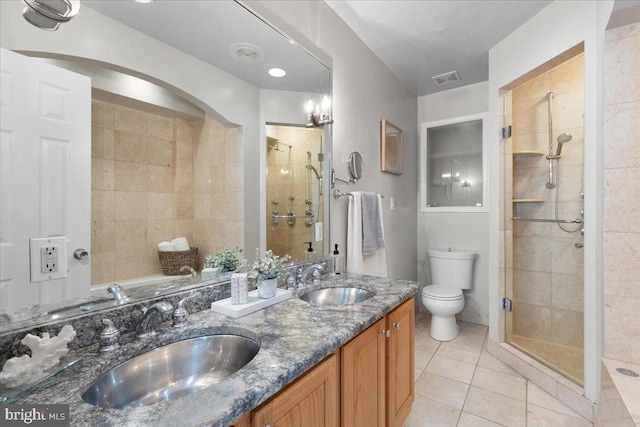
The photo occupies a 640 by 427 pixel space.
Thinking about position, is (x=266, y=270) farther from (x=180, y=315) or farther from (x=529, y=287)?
(x=529, y=287)

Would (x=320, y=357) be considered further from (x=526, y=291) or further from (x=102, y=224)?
(x=526, y=291)

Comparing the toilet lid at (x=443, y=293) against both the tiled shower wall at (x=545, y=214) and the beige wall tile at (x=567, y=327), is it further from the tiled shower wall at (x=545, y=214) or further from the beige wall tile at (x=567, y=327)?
the beige wall tile at (x=567, y=327)

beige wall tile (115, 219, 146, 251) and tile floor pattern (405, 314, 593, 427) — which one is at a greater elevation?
beige wall tile (115, 219, 146, 251)

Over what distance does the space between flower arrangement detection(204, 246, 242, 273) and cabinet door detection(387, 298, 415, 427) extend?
0.73 meters

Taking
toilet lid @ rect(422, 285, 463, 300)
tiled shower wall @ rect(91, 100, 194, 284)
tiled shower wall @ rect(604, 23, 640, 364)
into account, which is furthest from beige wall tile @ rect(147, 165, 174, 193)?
toilet lid @ rect(422, 285, 463, 300)

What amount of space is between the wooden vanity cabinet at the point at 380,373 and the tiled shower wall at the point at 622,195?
39.9 inches

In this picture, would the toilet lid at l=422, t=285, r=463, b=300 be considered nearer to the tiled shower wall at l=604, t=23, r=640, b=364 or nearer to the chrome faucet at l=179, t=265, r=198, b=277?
the tiled shower wall at l=604, t=23, r=640, b=364

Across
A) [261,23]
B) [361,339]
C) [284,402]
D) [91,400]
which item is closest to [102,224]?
[91,400]

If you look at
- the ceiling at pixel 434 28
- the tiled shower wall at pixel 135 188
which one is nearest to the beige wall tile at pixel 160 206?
the tiled shower wall at pixel 135 188

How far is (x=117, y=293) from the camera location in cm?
95

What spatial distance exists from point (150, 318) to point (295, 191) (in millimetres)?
963

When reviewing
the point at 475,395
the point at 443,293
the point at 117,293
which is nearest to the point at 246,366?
the point at 117,293

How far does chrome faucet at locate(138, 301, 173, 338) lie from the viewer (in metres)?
0.95

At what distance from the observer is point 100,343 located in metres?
0.85
